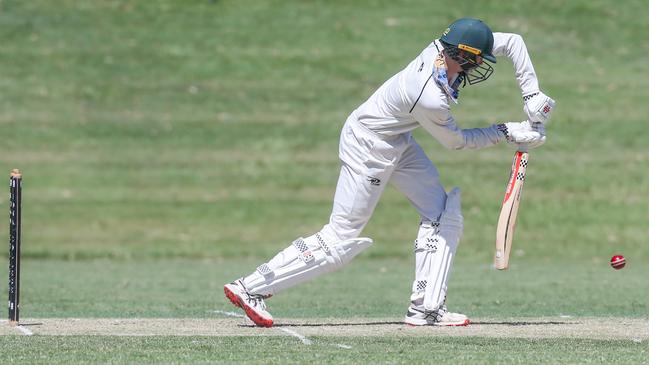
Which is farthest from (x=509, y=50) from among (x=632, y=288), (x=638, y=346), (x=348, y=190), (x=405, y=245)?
(x=405, y=245)

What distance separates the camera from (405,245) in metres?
18.8

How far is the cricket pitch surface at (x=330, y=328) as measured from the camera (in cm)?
803

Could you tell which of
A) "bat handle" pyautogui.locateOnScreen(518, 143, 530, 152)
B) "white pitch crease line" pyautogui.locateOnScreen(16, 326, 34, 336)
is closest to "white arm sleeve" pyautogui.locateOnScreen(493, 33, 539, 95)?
"bat handle" pyautogui.locateOnScreen(518, 143, 530, 152)

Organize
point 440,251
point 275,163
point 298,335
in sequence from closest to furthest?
point 298,335
point 440,251
point 275,163

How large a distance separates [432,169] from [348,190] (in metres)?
0.70

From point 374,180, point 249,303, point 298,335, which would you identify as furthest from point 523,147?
point 249,303

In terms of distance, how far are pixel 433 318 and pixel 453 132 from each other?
1417 mm

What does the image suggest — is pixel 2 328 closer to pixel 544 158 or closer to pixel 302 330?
pixel 302 330

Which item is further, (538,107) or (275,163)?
(275,163)

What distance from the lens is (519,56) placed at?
841cm

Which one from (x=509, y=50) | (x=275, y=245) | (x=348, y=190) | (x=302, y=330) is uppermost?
(x=509, y=50)

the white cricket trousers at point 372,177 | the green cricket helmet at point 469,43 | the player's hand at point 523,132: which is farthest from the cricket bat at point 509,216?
the green cricket helmet at point 469,43

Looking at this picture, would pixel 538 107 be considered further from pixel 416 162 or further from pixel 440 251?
pixel 440 251

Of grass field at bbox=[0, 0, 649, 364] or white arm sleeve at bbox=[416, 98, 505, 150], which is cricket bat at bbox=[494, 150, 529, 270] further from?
grass field at bbox=[0, 0, 649, 364]
